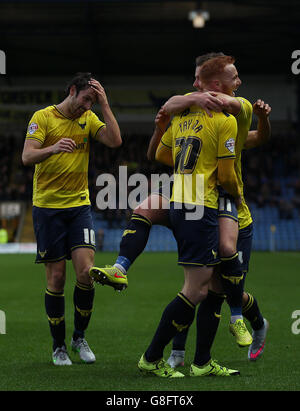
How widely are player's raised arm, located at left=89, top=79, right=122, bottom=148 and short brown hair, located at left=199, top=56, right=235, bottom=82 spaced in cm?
104

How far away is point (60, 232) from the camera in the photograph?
19.5ft

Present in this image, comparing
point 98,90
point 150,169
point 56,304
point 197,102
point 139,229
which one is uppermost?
point 150,169

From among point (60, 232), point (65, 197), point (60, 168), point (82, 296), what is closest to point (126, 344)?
point (82, 296)

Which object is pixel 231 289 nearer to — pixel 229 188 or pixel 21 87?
pixel 229 188

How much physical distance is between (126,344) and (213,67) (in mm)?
3165

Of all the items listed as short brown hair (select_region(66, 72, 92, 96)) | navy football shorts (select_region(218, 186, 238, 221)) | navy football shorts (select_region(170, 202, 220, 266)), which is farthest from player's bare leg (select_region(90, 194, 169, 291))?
short brown hair (select_region(66, 72, 92, 96))

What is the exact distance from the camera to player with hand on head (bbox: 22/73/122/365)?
5887mm

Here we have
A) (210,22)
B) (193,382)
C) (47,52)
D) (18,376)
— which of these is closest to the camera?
(193,382)

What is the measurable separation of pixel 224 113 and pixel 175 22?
2587 centimetres

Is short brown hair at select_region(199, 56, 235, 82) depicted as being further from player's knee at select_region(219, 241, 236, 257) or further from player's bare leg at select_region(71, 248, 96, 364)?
player's bare leg at select_region(71, 248, 96, 364)

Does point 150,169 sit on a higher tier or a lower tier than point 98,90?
higher

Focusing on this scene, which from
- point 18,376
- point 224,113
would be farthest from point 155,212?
point 18,376

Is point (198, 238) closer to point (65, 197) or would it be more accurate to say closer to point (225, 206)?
point (225, 206)

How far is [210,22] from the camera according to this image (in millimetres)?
29609
